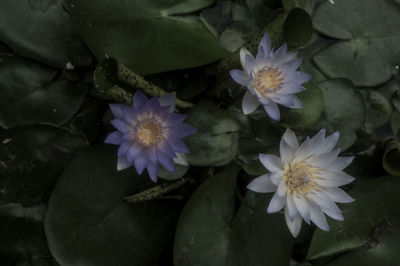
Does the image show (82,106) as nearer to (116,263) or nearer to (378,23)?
(116,263)

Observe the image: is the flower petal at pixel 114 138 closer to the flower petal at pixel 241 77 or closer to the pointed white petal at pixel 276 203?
the flower petal at pixel 241 77

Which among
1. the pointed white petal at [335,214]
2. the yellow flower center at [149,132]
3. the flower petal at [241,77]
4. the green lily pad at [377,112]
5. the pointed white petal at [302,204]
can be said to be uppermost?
the flower petal at [241,77]

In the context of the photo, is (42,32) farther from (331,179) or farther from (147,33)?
(331,179)

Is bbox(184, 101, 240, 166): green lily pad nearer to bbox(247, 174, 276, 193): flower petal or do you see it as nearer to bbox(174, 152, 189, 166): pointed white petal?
bbox(174, 152, 189, 166): pointed white petal

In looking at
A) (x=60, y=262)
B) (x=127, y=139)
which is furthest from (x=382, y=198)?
(x=60, y=262)

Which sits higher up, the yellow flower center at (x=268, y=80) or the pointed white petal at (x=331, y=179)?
the yellow flower center at (x=268, y=80)

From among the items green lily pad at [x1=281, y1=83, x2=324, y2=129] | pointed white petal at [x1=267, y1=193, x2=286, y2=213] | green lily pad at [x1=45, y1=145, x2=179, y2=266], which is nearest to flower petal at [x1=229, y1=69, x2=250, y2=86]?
green lily pad at [x1=281, y1=83, x2=324, y2=129]

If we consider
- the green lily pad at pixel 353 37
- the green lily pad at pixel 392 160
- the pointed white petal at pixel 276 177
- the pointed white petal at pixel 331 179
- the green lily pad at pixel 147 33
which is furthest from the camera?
the green lily pad at pixel 353 37

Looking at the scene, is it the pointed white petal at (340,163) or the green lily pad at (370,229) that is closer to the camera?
the pointed white petal at (340,163)

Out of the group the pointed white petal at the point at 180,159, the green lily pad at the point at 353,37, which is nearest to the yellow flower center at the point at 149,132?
the pointed white petal at the point at 180,159
